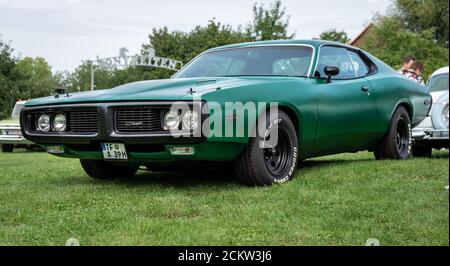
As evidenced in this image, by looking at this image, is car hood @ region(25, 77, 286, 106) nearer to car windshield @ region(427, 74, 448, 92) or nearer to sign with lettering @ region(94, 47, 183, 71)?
car windshield @ region(427, 74, 448, 92)

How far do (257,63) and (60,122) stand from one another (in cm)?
194

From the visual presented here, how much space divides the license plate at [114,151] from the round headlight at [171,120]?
0.42m

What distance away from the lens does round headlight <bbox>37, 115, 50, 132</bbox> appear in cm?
503

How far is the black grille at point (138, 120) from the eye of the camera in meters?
4.43

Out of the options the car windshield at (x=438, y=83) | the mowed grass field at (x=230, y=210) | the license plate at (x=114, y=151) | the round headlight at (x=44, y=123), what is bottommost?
the mowed grass field at (x=230, y=210)

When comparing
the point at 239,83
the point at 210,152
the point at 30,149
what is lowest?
the point at 30,149

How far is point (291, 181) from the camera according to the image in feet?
16.4

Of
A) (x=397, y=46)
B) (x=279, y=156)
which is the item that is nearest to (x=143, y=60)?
(x=397, y=46)

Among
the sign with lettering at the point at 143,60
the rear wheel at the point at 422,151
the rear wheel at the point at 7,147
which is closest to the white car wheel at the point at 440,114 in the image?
the rear wheel at the point at 422,151

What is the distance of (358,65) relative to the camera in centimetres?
659

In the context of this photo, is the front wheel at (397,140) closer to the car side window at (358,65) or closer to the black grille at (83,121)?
the car side window at (358,65)
